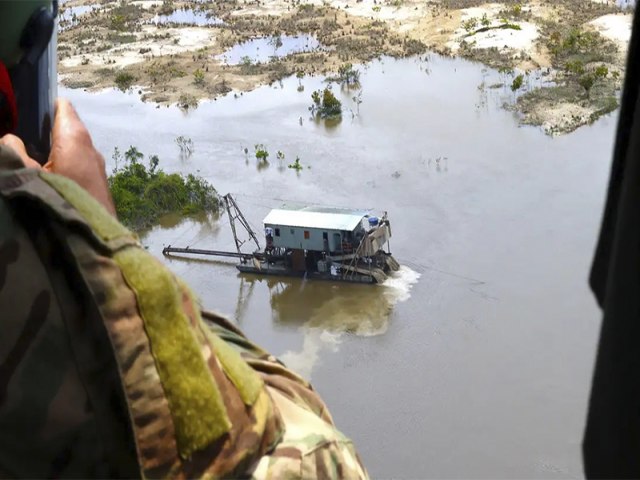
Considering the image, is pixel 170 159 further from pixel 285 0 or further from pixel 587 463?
pixel 587 463

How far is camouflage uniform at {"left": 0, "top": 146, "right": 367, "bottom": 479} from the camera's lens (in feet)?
3.69

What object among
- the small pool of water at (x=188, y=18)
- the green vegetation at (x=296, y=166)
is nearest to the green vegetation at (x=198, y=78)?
the small pool of water at (x=188, y=18)

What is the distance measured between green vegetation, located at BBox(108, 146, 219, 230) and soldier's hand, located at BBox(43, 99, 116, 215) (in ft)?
35.7

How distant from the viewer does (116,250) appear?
3.76 feet

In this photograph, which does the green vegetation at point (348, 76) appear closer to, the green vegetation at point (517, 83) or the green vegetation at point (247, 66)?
the green vegetation at point (247, 66)

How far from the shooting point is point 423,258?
35.1 ft

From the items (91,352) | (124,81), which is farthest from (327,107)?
(91,352)

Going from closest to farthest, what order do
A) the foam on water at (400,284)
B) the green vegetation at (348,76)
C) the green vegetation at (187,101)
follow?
the foam on water at (400,284), the green vegetation at (187,101), the green vegetation at (348,76)

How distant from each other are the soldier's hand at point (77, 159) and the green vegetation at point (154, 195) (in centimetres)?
1088

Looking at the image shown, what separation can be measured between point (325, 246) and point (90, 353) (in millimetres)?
9553

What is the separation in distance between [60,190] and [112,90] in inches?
675

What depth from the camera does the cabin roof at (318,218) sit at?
10539 millimetres

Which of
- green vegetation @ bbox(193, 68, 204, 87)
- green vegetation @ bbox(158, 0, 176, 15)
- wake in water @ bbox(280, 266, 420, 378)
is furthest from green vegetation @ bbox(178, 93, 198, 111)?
wake in water @ bbox(280, 266, 420, 378)

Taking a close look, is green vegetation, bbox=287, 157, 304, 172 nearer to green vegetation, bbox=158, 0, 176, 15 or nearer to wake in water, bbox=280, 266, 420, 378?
wake in water, bbox=280, 266, 420, 378
